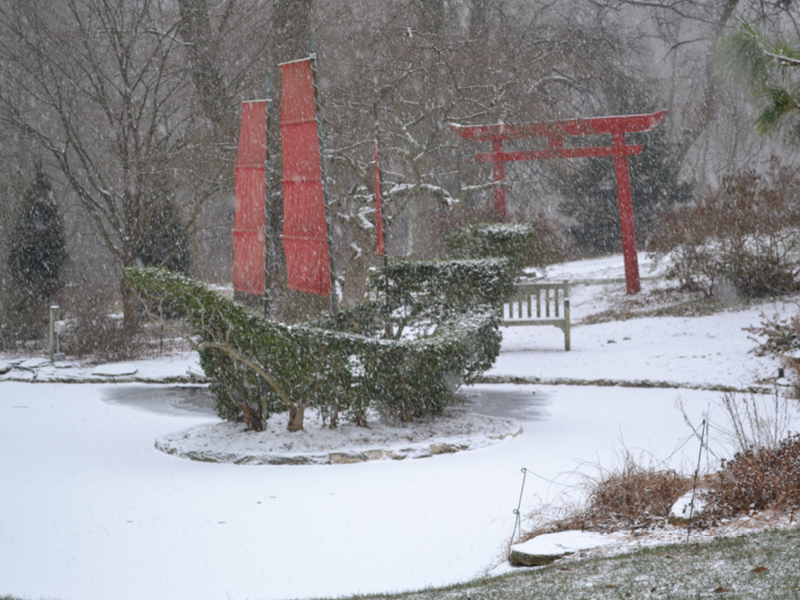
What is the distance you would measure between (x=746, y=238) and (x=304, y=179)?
33.6 feet

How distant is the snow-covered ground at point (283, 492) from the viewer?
5105mm

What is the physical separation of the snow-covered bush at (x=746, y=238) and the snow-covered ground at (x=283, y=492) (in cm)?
361

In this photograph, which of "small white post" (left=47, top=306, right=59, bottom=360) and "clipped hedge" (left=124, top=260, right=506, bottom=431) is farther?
"small white post" (left=47, top=306, right=59, bottom=360)

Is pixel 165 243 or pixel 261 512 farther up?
pixel 165 243

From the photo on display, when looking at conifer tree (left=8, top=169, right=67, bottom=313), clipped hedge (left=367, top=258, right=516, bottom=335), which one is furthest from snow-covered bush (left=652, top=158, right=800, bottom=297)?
conifer tree (left=8, top=169, right=67, bottom=313)

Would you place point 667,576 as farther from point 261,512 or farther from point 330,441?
point 330,441

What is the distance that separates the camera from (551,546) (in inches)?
203

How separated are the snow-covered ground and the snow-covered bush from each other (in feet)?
11.9

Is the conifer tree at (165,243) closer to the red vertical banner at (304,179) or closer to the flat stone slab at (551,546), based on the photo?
the red vertical banner at (304,179)

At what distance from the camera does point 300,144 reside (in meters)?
8.83

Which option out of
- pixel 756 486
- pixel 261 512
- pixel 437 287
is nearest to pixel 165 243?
pixel 437 287

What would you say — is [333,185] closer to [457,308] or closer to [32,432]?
[457,308]

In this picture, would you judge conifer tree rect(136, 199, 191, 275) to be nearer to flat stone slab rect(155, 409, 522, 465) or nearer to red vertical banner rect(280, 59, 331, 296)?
red vertical banner rect(280, 59, 331, 296)

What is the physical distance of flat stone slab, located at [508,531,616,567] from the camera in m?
5.01
